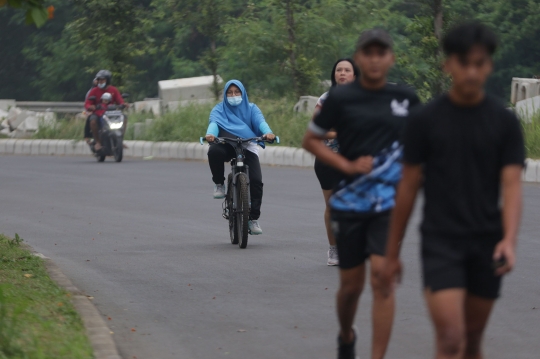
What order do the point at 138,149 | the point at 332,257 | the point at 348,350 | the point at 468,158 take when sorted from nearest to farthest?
1. the point at 468,158
2. the point at 348,350
3. the point at 332,257
4. the point at 138,149

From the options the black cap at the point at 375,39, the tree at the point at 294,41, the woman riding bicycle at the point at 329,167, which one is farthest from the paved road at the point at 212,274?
the tree at the point at 294,41

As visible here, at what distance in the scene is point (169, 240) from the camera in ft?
37.7

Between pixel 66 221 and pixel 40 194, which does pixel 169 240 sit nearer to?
pixel 66 221

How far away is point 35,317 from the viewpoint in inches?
243

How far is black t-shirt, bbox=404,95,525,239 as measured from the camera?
403 cm

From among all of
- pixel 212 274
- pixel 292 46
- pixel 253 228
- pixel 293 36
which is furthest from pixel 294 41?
pixel 212 274

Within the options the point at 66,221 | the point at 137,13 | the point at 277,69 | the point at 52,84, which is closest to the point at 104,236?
the point at 66,221

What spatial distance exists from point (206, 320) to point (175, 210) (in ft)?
24.5

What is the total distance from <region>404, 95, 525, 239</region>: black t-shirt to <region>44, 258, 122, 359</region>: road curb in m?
2.30

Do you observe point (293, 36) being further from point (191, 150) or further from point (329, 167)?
point (329, 167)

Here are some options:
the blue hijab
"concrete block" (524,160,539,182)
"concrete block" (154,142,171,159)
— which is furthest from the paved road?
"concrete block" (154,142,171,159)

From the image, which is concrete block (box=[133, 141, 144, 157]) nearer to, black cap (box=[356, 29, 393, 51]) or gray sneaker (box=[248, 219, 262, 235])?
gray sneaker (box=[248, 219, 262, 235])

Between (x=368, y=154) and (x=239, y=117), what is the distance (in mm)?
5959

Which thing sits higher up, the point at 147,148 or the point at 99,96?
the point at 99,96
